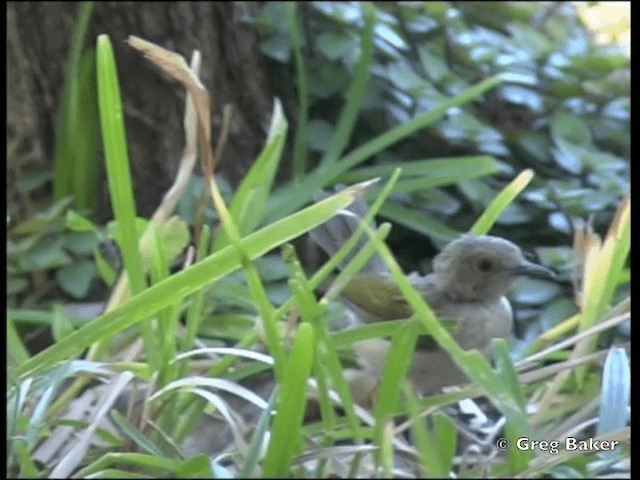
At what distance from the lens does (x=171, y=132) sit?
5.07 feet

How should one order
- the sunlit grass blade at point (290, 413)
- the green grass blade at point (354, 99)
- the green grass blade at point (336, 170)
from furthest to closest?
the green grass blade at point (354, 99), the green grass blade at point (336, 170), the sunlit grass blade at point (290, 413)

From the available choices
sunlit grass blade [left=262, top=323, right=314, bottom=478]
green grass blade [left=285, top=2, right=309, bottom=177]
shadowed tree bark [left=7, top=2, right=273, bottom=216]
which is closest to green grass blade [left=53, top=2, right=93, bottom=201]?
shadowed tree bark [left=7, top=2, right=273, bottom=216]

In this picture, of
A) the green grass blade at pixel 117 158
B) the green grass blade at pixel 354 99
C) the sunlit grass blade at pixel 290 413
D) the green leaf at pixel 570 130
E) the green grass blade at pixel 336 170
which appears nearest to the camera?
the sunlit grass blade at pixel 290 413

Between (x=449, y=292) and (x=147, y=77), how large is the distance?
0.70m

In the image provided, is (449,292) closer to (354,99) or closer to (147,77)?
(354,99)

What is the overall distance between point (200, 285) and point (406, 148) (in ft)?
2.77

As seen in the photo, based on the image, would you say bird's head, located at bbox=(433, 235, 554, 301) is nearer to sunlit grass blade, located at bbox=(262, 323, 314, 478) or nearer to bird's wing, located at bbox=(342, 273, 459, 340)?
bird's wing, located at bbox=(342, 273, 459, 340)

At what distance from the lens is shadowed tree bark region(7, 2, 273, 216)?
5.04 ft

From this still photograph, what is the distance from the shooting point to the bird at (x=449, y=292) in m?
→ 0.96

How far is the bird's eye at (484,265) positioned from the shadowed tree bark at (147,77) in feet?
1.95

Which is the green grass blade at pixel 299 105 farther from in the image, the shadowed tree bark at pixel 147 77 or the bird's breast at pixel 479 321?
the bird's breast at pixel 479 321

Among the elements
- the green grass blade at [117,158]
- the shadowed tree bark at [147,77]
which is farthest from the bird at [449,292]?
the shadowed tree bark at [147,77]

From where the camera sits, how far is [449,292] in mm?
1061

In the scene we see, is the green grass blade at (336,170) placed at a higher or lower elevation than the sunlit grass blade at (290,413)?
higher
